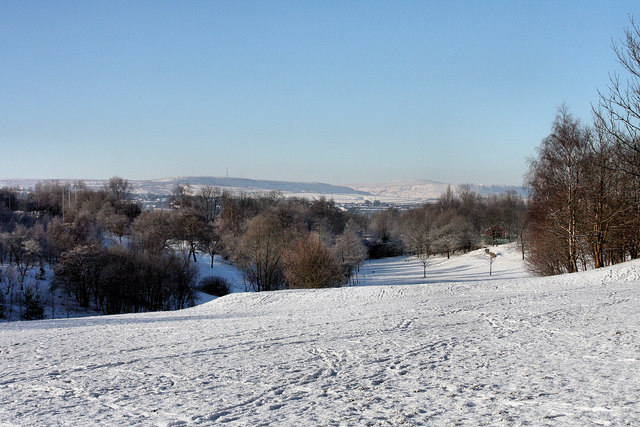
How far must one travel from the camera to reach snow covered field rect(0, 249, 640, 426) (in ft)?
23.0

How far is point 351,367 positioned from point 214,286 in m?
45.8

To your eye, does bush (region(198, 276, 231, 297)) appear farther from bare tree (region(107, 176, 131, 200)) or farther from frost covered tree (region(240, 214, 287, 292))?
bare tree (region(107, 176, 131, 200))

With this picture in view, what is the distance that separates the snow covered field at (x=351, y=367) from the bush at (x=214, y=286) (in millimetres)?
34433

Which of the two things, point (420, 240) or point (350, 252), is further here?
point (420, 240)

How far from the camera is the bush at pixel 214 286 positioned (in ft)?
173

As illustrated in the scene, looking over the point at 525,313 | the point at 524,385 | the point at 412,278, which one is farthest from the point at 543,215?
the point at 412,278

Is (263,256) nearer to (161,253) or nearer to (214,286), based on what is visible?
(214,286)

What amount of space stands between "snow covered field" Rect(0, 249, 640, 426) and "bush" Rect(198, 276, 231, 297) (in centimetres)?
3443

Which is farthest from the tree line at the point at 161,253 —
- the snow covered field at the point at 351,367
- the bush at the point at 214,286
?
the snow covered field at the point at 351,367

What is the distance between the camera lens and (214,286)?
176 ft

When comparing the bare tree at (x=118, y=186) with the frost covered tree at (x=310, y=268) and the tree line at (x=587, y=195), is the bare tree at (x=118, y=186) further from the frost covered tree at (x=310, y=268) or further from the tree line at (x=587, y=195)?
the tree line at (x=587, y=195)

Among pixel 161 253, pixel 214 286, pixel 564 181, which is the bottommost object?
pixel 214 286

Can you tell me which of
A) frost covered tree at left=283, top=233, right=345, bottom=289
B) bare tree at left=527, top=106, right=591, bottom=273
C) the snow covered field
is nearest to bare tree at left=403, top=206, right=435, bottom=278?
frost covered tree at left=283, top=233, right=345, bottom=289

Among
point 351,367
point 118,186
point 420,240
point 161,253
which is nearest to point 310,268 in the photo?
point 161,253
